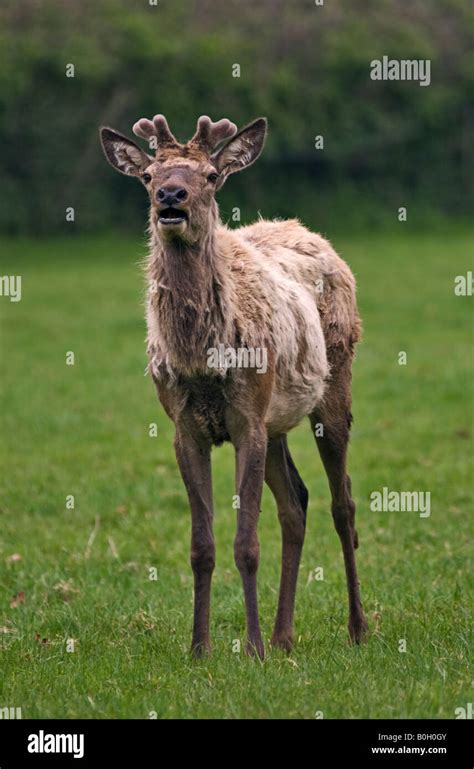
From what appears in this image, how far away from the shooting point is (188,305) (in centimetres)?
705

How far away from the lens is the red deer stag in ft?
23.0

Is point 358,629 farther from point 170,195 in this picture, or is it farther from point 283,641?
point 170,195

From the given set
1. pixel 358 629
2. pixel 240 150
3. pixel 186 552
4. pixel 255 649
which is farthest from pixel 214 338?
pixel 186 552

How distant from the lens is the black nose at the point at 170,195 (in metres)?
6.76

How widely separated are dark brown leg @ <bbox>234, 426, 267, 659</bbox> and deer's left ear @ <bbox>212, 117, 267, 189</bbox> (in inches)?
56.6

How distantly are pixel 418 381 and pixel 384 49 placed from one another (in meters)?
23.3

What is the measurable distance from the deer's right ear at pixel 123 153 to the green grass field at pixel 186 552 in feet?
8.58

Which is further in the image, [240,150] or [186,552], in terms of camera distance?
[186,552]

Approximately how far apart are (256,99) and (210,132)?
2821 centimetres

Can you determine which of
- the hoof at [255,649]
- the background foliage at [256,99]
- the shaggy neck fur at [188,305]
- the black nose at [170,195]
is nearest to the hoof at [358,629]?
the hoof at [255,649]

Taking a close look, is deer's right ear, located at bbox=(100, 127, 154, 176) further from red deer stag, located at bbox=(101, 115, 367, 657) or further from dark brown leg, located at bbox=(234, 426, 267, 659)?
dark brown leg, located at bbox=(234, 426, 267, 659)

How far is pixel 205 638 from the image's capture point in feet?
23.3

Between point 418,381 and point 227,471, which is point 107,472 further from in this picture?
point 418,381

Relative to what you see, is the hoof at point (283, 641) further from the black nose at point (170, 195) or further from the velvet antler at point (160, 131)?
the velvet antler at point (160, 131)
